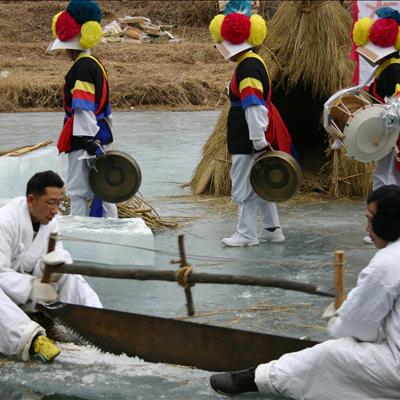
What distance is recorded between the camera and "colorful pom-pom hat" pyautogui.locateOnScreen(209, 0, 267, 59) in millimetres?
7031

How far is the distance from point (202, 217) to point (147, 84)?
9751 mm

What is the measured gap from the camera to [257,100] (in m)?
6.99

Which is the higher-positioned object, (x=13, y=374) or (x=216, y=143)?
(x=216, y=143)

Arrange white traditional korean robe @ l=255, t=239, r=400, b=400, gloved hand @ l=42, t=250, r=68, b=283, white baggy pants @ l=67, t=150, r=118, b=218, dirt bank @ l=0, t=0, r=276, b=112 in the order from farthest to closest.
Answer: dirt bank @ l=0, t=0, r=276, b=112
white baggy pants @ l=67, t=150, r=118, b=218
gloved hand @ l=42, t=250, r=68, b=283
white traditional korean robe @ l=255, t=239, r=400, b=400

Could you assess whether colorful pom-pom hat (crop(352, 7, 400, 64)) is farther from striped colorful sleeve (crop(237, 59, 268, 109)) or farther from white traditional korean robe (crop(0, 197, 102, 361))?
white traditional korean robe (crop(0, 197, 102, 361))

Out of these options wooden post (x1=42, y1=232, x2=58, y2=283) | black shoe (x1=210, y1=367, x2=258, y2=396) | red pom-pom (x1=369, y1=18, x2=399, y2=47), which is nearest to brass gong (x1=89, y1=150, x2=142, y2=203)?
red pom-pom (x1=369, y1=18, x2=399, y2=47)

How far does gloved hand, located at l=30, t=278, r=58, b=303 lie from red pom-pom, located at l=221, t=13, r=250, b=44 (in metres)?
2.89

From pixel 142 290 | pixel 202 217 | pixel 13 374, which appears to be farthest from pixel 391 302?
pixel 202 217

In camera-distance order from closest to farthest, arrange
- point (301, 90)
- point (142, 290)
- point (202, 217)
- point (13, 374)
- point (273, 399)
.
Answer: point (273, 399), point (13, 374), point (142, 290), point (202, 217), point (301, 90)

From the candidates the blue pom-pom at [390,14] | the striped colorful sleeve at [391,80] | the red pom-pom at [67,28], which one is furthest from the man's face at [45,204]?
the blue pom-pom at [390,14]

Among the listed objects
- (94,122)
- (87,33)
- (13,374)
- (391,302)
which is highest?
(87,33)

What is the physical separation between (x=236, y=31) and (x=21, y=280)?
9.51ft

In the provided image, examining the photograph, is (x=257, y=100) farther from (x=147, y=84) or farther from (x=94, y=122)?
(x=147, y=84)

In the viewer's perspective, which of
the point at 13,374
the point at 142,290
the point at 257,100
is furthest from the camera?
the point at 257,100
